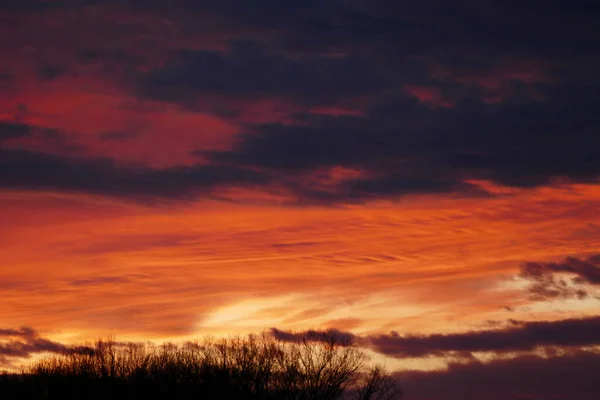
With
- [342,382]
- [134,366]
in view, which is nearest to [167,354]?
[134,366]

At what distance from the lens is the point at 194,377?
65375 mm

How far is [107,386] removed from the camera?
206 feet

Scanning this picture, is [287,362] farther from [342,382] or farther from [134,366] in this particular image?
[134,366]

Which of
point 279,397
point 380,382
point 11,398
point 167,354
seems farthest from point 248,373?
point 11,398

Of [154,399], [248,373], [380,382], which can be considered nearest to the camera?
Answer: [154,399]

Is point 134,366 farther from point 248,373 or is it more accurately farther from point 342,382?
point 342,382

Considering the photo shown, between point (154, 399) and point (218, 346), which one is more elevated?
point (218, 346)

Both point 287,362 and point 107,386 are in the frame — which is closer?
point 107,386

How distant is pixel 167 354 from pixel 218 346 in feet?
15.3

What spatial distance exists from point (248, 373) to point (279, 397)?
10.6 feet

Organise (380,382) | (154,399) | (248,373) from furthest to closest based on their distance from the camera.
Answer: (380,382), (248,373), (154,399)

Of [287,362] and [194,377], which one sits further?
[287,362]

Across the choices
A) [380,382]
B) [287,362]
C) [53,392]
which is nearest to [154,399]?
[53,392]

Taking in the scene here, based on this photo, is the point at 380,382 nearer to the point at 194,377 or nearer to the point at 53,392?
the point at 194,377
